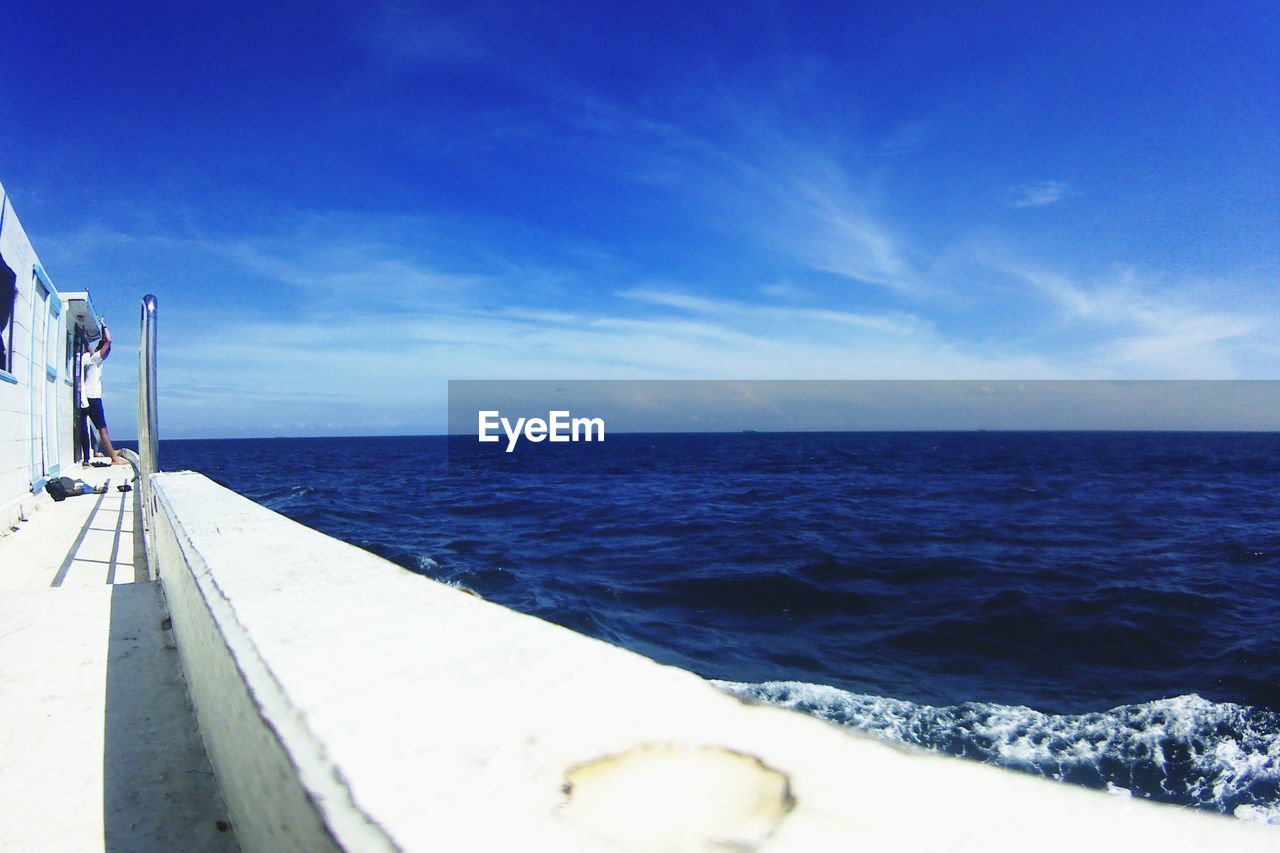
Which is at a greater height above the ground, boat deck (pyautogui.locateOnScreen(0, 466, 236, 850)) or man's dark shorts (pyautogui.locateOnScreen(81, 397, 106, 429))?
man's dark shorts (pyautogui.locateOnScreen(81, 397, 106, 429))

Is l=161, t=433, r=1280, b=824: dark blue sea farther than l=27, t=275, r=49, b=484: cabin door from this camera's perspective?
No

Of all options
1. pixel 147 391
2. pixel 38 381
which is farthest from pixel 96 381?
pixel 147 391

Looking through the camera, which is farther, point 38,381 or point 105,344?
point 105,344

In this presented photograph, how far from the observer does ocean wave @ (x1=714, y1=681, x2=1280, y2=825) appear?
14.7 feet

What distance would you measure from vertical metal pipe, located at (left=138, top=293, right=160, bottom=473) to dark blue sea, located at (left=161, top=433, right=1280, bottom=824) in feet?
13.8

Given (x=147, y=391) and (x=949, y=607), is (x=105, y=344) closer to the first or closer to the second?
(x=147, y=391)

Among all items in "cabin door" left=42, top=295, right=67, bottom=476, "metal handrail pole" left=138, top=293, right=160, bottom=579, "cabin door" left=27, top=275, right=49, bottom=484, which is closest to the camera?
"metal handrail pole" left=138, top=293, right=160, bottom=579

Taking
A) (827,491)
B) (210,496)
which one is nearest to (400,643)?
(210,496)

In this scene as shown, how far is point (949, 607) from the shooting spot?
27.9ft

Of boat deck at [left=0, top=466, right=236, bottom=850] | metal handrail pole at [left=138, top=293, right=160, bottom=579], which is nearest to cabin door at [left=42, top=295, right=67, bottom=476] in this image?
metal handrail pole at [left=138, top=293, right=160, bottom=579]

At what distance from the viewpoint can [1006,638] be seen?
24.1 ft

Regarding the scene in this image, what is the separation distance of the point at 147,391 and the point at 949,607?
8.58 metres

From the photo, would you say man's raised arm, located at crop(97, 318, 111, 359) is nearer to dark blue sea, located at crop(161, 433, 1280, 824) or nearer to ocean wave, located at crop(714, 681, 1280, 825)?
dark blue sea, located at crop(161, 433, 1280, 824)

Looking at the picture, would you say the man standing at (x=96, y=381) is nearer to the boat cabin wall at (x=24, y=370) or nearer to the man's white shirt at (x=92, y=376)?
the man's white shirt at (x=92, y=376)
